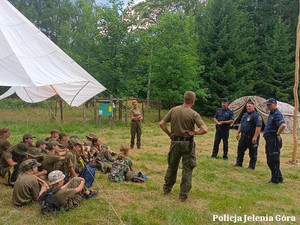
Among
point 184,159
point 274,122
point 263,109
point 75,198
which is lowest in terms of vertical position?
point 75,198

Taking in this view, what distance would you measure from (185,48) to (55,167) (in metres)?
15.4

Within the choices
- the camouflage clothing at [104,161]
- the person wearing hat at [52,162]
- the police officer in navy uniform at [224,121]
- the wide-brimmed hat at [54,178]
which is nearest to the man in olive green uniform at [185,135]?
the wide-brimmed hat at [54,178]

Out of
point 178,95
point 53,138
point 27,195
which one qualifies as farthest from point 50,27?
point 27,195

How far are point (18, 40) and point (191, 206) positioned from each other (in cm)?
424

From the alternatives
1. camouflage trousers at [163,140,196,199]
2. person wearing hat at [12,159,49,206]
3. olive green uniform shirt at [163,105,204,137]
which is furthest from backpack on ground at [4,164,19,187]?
olive green uniform shirt at [163,105,204,137]

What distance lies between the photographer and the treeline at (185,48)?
1669cm

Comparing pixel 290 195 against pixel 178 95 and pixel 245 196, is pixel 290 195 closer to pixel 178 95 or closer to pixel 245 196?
pixel 245 196

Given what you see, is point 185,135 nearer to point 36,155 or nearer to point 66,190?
point 66,190

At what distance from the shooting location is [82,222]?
13.4 ft

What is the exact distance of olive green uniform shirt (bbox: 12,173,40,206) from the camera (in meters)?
4.64

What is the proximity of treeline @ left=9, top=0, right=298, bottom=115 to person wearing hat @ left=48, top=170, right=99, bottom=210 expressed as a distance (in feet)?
38.8

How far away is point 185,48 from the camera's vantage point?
19.4m

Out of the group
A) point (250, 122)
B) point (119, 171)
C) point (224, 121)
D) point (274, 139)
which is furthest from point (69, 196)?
point (224, 121)

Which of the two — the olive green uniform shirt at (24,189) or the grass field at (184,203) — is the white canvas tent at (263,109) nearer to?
the grass field at (184,203)
